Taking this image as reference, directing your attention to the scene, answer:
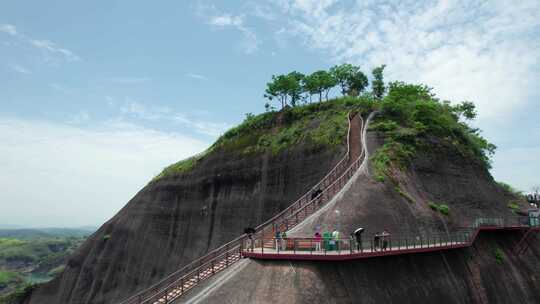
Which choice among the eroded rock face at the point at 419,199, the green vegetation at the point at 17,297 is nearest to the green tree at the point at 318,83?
the eroded rock face at the point at 419,199

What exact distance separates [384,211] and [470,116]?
118 ft

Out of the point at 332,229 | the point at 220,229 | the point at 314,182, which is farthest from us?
the point at 220,229

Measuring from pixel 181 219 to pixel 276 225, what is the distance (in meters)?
28.7

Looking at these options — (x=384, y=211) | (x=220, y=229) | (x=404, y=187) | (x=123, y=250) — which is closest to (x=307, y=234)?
(x=384, y=211)

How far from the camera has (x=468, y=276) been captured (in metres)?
23.5

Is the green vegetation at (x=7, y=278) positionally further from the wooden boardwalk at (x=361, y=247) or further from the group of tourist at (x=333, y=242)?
the group of tourist at (x=333, y=242)

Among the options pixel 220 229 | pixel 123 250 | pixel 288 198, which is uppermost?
pixel 288 198

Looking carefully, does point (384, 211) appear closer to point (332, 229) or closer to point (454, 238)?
point (332, 229)

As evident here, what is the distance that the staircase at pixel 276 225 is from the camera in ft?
58.9

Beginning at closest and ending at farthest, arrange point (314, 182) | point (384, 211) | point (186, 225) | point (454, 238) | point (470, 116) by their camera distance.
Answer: point (384, 211) < point (454, 238) < point (314, 182) < point (186, 225) < point (470, 116)

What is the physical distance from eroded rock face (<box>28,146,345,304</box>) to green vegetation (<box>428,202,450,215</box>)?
8.20 m

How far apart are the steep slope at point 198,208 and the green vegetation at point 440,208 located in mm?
8392

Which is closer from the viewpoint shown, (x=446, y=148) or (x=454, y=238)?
(x=454, y=238)

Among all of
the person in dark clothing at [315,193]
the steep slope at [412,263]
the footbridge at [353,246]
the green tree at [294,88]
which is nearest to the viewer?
the steep slope at [412,263]
